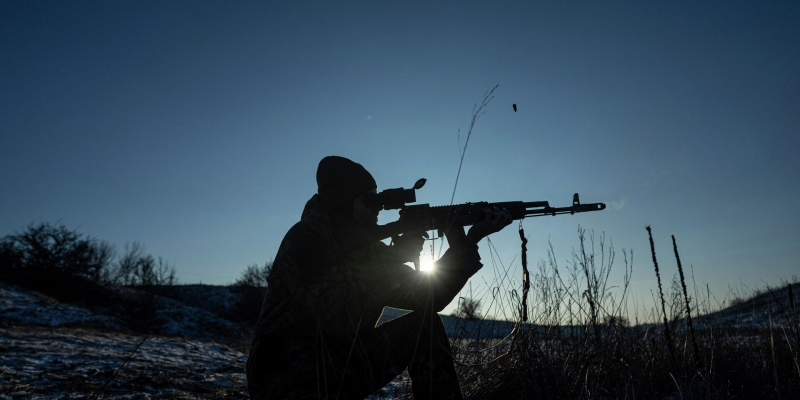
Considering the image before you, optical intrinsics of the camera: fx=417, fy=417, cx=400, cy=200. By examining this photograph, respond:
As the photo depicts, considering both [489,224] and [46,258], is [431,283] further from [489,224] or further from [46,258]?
[46,258]

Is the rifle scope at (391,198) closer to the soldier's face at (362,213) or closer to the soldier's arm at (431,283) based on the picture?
the soldier's face at (362,213)

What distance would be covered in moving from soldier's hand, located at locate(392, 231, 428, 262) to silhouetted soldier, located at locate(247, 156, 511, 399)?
151 millimetres

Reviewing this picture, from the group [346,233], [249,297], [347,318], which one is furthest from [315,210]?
[249,297]

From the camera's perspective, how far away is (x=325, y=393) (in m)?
2.40

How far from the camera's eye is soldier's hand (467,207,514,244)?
312 cm

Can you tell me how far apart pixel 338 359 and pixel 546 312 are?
84.3 inches

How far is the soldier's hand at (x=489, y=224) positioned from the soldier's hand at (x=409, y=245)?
1.34 feet

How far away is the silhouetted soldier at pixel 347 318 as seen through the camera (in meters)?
2.47

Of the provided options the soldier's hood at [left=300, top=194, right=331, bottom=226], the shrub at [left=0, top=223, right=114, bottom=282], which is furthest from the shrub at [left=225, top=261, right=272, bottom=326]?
the soldier's hood at [left=300, top=194, right=331, bottom=226]

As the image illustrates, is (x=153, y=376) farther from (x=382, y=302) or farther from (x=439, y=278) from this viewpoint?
(x=439, y=278)

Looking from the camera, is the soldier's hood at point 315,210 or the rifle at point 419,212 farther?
the rifle at point 419,212

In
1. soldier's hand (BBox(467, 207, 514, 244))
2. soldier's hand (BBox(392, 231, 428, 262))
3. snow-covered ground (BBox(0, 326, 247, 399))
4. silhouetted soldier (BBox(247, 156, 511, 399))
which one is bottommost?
snow-covered ground (BBox(0, 326, 247, 399))

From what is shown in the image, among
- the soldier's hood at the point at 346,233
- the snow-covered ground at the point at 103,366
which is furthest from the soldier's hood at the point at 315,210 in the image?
the snow-covered ground at the point at 103,366

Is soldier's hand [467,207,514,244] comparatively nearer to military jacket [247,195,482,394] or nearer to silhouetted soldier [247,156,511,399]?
silhouetted soldier [247,156,511,399]
